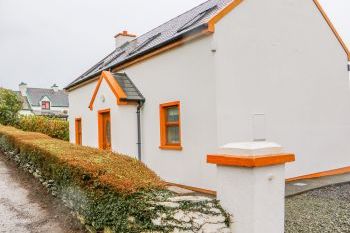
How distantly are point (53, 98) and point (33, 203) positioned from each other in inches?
2011

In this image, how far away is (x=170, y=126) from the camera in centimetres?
996

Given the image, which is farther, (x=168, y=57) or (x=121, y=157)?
(x=168, y=57)

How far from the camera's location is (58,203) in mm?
6844

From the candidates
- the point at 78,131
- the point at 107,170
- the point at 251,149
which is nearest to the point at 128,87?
the point at 78,131

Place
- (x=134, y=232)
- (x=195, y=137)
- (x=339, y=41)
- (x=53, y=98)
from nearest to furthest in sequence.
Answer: (x=134, y=232) → (x=195, y=137) → (x=339, y=41) → (x=53, y=98)

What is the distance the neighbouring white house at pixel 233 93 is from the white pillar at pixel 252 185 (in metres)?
3.92

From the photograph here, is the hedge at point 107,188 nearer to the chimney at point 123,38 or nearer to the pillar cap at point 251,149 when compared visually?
the pillar cap at point 251,149

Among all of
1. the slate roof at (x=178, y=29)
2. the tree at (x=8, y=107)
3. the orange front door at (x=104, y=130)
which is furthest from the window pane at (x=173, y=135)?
the tree at (x=8, y=107)

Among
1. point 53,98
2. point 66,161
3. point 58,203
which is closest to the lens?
point 66,161

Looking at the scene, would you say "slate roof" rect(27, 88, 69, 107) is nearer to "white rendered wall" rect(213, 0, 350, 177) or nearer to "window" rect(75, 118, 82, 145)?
"window" rect(75, 118, 82, 145)

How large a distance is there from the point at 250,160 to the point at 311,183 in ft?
21.1

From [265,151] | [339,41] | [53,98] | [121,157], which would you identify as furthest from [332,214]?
[53,98]

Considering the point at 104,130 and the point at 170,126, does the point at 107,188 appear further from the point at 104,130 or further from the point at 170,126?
the point at 104,130

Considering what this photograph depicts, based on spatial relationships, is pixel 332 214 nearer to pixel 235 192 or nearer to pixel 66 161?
pixel 235 192
